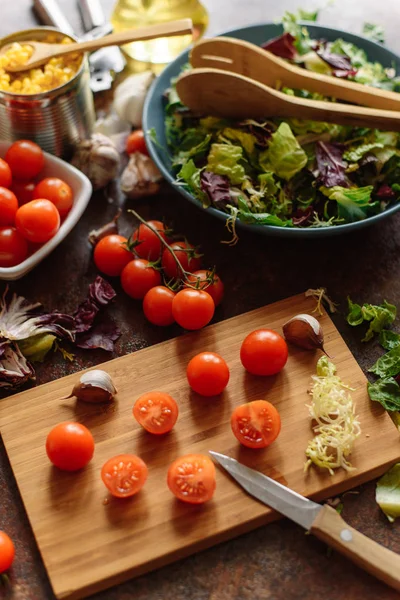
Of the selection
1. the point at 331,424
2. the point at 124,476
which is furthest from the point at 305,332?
the point at 124,476

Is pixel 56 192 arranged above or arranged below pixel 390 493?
above

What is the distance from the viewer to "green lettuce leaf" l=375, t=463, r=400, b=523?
1.78 m

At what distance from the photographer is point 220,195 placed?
2107 millimetres

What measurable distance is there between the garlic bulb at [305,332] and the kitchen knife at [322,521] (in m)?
0.40

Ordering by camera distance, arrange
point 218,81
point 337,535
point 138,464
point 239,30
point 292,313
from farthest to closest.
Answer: point 239,30 → point 218,81 → point 292,313 → point 138,464 → point 337,535

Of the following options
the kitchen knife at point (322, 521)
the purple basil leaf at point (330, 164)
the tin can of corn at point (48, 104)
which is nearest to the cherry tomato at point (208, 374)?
the kitchen knife at point (322, 521)

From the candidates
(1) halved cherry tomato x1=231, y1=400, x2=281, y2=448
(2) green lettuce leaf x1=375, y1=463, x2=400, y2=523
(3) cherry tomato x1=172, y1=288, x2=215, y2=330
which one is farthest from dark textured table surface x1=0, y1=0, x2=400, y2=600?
(1) halved cherry tomato x1=231, y1=400, x2=281, y2=448

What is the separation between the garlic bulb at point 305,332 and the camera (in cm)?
194

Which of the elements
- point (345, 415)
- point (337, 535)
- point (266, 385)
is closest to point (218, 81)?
point (266, 385)

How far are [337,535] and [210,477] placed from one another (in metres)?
0.33

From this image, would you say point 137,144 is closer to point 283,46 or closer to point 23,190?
point 23,190

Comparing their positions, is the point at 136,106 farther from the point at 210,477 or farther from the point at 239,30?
the point at 210,477

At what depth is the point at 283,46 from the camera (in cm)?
238

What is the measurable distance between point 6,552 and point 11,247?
34.2 inches
